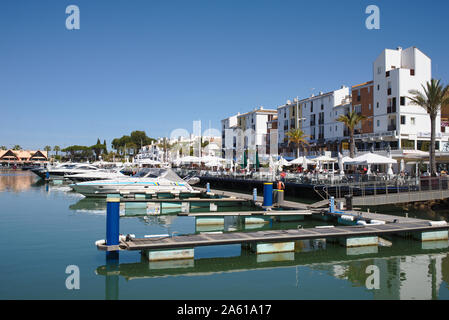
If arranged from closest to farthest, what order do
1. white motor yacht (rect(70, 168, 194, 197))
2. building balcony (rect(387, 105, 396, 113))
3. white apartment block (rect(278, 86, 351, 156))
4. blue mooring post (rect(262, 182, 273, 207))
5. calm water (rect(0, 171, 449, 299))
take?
calm water (rect(0, 171, 449, 299)), blue mooring post (rect(262, 182, 273, 207)), white motor yacht (rect(70, 168, 194, 197)), building balcony (rect(387, 105, 396, 113)), white apartment block (rect(278, 86, 351, 156))

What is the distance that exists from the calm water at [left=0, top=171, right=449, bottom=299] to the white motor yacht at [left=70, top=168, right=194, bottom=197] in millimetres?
15137

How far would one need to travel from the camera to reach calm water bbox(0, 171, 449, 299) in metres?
10.6

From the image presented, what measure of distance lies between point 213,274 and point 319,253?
502cm

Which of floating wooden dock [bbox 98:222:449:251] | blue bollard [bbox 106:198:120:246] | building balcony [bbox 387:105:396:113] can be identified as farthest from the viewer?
building balcony [bbox 387:105:396:113]

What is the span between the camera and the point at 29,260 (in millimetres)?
13484

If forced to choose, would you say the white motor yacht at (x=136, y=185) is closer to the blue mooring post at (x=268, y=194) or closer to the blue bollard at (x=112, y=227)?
the blue mooring post at (x=268, y=194)

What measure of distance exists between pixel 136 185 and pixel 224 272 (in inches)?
911

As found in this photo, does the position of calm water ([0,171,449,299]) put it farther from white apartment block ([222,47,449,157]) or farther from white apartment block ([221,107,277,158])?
white apartment block ([221,107,277,158])

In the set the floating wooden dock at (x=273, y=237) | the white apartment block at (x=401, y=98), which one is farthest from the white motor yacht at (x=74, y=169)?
the floating wooden dock at (x=273, y=237)

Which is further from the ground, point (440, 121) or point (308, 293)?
point (440, 121)

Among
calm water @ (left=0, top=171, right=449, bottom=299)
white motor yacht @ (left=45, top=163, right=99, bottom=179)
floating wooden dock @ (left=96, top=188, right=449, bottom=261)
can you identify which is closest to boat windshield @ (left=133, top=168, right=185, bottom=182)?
floating wooden dock @ (left=96, top=188, right=449, bottom=261)

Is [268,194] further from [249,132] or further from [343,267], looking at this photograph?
[249,132]
